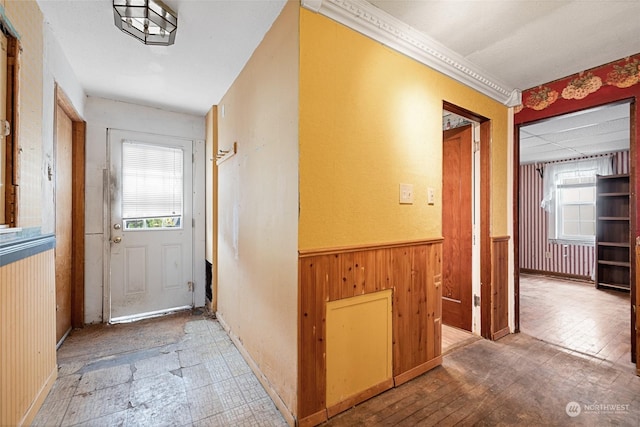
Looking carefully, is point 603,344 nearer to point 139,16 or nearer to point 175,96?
point 139,16

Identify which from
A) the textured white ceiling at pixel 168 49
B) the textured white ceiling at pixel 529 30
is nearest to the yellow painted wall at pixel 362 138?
the textured white ceiling at pixel 529 30

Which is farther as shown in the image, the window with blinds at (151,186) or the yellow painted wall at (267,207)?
the window with blinds at (151,186)

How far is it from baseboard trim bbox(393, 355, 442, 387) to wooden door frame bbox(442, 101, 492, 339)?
0.82m

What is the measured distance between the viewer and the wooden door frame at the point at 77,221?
2.98 meters

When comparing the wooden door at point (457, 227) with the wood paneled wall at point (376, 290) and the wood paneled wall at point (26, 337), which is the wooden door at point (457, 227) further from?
the wood paneled wall at point (26, 337)

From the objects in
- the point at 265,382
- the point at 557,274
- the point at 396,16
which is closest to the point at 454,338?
the point at 265,382

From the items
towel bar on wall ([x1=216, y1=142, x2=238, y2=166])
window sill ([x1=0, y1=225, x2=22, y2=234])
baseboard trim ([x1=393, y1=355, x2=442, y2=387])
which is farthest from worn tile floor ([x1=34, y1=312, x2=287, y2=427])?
towel bar on wall ([x1=216, y1=142, x2=238, y2=166])

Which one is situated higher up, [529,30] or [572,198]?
[529,30]

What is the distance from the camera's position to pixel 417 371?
209 centimetres

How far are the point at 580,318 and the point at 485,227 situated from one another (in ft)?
6.34

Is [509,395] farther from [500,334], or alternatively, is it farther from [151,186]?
[151,186]

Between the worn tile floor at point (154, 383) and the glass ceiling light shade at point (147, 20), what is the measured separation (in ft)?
7.99

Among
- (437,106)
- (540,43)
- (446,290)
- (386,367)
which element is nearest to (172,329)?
(386,367)

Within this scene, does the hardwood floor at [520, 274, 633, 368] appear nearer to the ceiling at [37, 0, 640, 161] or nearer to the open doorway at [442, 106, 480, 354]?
the open doorway at [442, 106, 480, 354]
